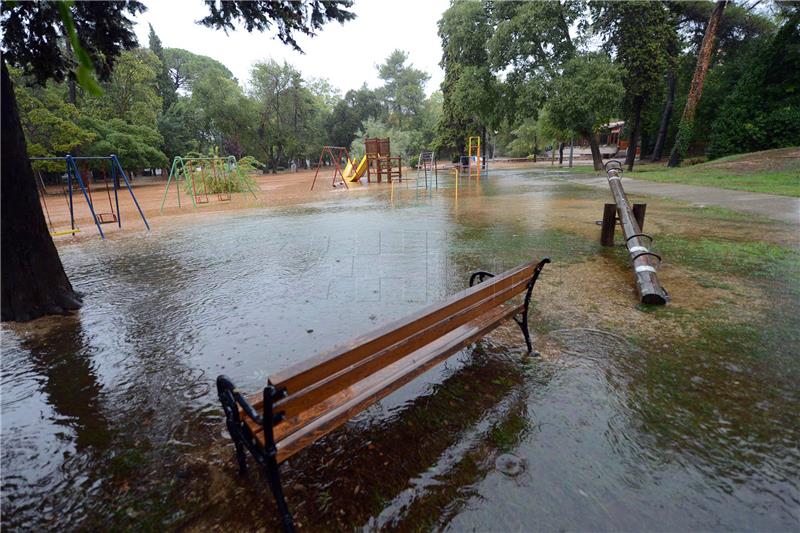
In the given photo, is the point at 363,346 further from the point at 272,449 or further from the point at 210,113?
the point at 210,113

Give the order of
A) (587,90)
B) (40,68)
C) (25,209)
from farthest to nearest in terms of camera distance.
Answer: (587,90) < (40,68) < (25,209)

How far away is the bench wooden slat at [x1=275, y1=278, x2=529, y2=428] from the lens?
1.76 metres

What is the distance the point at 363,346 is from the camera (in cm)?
197

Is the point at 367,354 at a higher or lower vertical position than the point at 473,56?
lower

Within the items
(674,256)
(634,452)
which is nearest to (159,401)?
(634,452)

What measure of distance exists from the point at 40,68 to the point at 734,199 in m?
14.9

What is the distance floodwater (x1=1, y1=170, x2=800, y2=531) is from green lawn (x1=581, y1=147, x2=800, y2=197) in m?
9.44

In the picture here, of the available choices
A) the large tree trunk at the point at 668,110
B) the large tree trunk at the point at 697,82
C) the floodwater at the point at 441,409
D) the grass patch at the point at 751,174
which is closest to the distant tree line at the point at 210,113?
the floodwater at the point at 441,409

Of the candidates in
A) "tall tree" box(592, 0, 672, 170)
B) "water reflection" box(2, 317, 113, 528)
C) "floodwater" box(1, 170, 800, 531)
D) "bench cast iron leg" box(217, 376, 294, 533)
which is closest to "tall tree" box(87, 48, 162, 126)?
"tall tree" box(592, 0, 672, 170)

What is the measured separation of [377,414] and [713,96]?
31.3 metres

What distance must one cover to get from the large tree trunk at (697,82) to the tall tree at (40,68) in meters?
20.8

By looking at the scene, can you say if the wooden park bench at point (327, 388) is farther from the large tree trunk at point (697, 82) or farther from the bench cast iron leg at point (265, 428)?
the large tree trunk at point (697, 82)

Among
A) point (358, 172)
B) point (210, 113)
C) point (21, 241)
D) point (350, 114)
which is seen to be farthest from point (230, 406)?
point (350, 114)

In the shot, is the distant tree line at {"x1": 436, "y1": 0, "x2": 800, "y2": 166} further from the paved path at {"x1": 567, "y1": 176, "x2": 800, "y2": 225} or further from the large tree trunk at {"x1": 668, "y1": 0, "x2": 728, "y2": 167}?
the paved path at {"x1": 567, "y1": 176, "x2": 800, "y2": 225}
